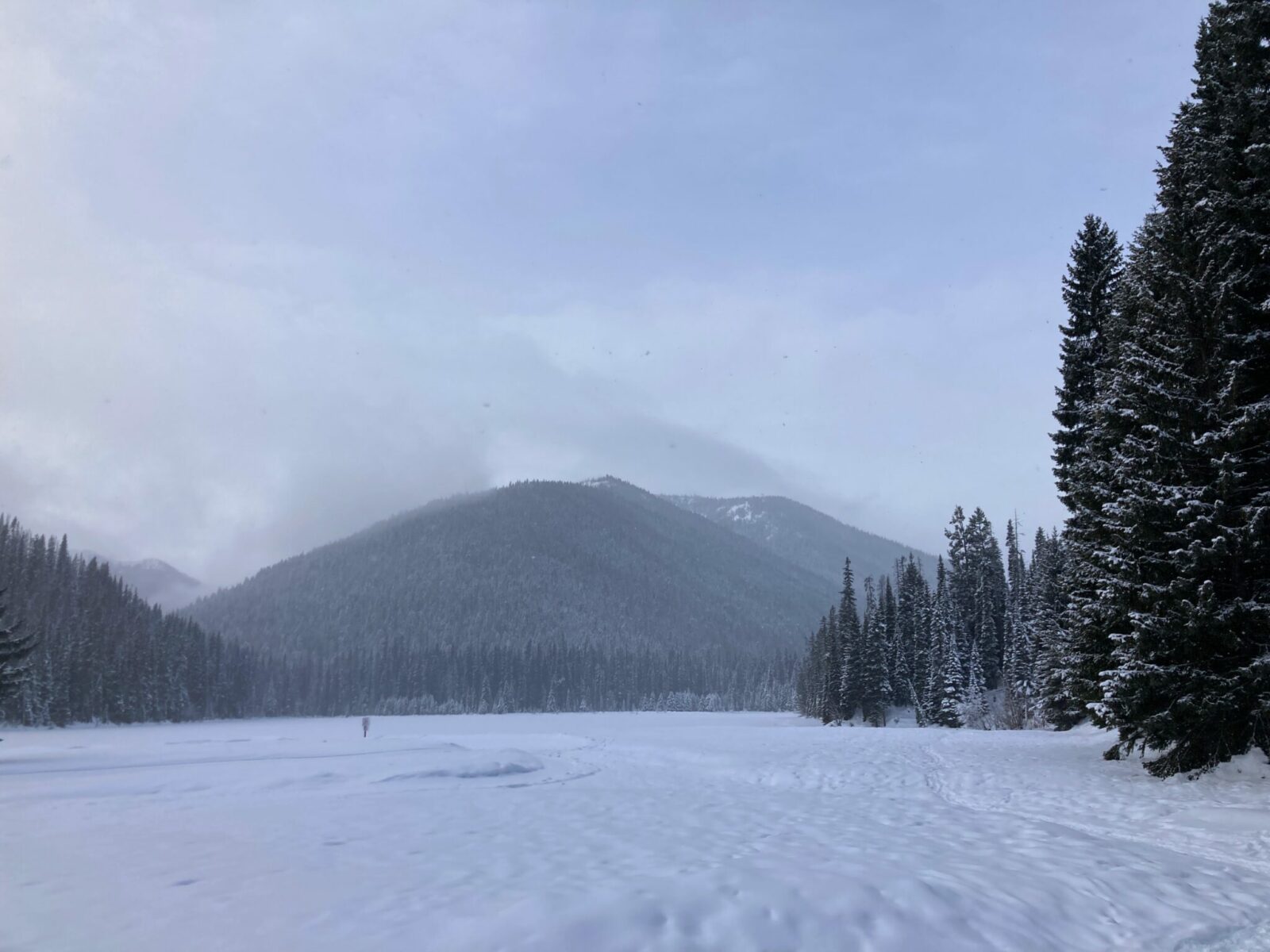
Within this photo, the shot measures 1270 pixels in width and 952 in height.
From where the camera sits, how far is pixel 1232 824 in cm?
1220

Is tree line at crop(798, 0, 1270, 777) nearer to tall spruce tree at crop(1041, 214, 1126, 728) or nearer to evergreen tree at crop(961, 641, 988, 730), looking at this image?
tall spruce tree at crop(1041, 214, 1126, 728)

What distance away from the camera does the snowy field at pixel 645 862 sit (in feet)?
23.2

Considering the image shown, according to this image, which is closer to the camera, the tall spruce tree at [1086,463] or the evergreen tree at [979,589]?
the tall spruce tree at [1086,463]

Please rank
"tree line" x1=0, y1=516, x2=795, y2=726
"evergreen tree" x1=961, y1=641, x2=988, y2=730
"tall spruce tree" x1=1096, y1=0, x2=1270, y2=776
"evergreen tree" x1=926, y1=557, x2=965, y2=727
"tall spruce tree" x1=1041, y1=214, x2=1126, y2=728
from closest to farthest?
"tall spruce tree" x1=1096, y1=0, x2=1270, y2=776, "tall spruce tree" x1=1041, y1=214, x2=1126, y2=728, "evergreen tree" x1=961, y1=641, x2=988, y2=730, "evergreen tree" x1=926, y1=557, x2=965, y2=727, "tree line" x1=0, y1=516, x2=795, y2=726

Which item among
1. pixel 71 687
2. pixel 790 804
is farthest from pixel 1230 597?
pixel 71 687

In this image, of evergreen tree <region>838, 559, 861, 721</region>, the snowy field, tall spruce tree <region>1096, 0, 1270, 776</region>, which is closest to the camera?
the snowy field

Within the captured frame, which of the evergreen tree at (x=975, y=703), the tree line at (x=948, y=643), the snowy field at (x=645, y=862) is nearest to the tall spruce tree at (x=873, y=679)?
the tree line at (x=948, y=643)

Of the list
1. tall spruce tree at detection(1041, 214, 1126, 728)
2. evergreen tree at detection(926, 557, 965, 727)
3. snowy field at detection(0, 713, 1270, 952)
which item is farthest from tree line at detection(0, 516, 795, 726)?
evergreen tree at detection(926, 557, 965, 727)

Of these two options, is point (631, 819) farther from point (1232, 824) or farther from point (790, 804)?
point (1232, 824)

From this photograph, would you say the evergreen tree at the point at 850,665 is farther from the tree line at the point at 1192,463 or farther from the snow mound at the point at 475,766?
the snow mound at the point at 475,766

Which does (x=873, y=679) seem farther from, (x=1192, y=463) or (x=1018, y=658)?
(x=1192, y=463)

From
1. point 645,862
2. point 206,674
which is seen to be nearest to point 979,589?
point 645,862

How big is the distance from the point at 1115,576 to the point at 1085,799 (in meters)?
5.11

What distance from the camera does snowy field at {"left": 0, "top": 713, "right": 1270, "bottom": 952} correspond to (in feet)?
23.2
